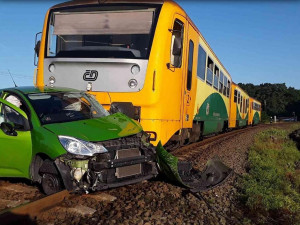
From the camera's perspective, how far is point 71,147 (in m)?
4.51

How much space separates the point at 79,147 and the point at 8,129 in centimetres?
114

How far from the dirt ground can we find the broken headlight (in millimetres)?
612

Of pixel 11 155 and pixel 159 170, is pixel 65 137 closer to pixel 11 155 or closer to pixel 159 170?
pixel 11 155

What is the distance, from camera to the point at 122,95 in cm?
701

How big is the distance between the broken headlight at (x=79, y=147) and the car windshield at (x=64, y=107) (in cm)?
63

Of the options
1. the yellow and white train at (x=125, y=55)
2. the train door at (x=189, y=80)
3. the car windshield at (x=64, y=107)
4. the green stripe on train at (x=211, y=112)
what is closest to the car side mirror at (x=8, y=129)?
the car windshield at (x=64, y=107)

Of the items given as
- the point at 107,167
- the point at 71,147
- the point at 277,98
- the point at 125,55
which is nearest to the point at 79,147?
the point at 71,147

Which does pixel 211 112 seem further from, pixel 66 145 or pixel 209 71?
pixel 66 145

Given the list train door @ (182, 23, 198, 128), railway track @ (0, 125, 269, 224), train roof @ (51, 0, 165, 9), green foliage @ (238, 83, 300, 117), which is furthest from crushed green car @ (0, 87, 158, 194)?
green foliage @ (238, 83, 300, 117)

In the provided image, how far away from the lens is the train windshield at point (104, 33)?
7.13 metres

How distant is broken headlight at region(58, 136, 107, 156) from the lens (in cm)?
450

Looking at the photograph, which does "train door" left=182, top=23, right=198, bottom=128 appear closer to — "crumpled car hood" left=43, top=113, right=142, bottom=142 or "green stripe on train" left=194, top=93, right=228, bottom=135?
"green stripe on train" left=194, top=93, right=228, bottom=135

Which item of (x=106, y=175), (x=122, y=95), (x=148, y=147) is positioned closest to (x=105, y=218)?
(x=106, y=175)

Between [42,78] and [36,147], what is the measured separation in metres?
3.25
